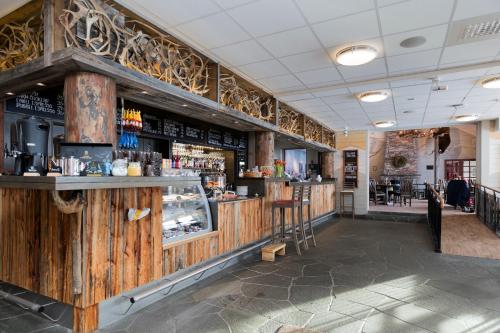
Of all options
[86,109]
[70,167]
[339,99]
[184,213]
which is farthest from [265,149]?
[70,167]

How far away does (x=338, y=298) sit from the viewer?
11.4 ft

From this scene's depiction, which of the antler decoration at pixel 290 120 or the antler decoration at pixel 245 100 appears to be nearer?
→ the antler decoration at pixel 245 100

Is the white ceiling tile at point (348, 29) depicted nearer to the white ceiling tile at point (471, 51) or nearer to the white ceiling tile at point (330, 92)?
the white ceiling tile at point (471, 51)

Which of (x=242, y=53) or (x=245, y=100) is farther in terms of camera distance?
(x=245, y=100)

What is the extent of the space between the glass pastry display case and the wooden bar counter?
18 centimetres

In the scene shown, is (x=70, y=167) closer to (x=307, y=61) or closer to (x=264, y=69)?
(x=264, y=69)

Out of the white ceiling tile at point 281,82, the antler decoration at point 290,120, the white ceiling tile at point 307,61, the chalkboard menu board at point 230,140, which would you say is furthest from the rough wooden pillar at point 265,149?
the white ceiling tile at point 307,61

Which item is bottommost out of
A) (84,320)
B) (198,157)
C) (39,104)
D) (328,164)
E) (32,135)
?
(84,320)

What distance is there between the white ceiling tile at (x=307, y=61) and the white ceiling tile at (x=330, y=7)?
95 cm

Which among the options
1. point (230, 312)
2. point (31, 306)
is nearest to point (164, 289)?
point (230, 312)

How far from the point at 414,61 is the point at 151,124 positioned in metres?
4.56

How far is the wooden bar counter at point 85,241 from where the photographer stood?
8.84 ft

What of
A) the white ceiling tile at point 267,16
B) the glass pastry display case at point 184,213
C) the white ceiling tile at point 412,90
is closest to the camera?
the white ceiling tile at point 267,16

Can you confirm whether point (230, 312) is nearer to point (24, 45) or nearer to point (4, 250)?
point (4, 250)
